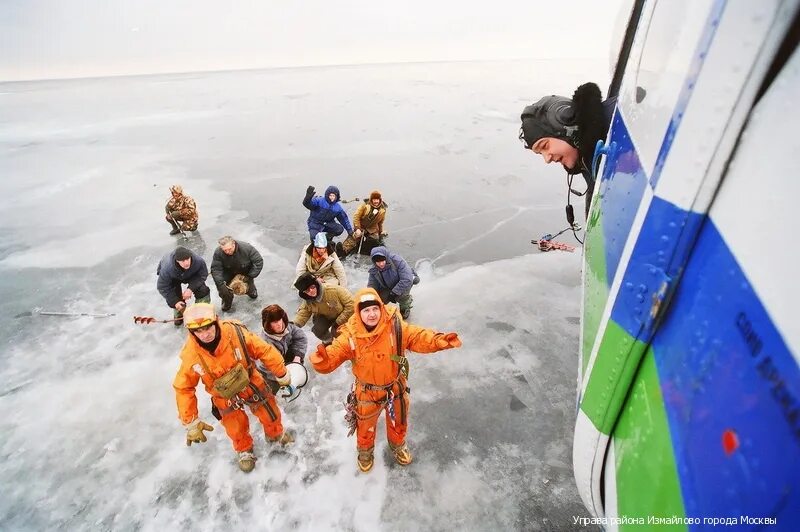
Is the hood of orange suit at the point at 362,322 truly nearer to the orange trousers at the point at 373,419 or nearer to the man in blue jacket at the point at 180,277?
the orange trousers at the point at 373,419

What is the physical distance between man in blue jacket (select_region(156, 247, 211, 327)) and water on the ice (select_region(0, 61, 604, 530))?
0.58 metres

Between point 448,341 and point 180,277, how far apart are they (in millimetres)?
3950

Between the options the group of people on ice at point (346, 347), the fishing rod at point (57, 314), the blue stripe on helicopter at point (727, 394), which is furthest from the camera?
the fishing rod at point (57, 314)

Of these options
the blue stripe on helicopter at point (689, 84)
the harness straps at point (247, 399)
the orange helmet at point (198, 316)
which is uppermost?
the blue stripe on helicopter at point (689, 84)

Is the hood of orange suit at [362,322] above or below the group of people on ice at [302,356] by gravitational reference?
above

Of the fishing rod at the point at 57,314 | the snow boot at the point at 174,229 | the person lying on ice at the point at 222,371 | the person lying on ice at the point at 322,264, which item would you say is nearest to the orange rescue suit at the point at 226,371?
the person lying on ice at the point at 222,371

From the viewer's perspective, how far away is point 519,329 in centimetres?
527

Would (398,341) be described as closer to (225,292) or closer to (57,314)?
(225,292)

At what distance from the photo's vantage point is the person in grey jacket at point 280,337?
3.47m

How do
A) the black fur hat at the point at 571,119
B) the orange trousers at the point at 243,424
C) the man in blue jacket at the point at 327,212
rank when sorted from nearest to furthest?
the black fur hat at the point at 571,119 < the orange trousers at the point at 243,424 < the man in blue jacket at the point at 327,212

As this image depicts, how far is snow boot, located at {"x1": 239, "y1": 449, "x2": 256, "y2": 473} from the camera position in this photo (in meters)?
3.49

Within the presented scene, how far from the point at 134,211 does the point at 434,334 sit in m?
9.81

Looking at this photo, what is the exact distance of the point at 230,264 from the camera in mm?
5562

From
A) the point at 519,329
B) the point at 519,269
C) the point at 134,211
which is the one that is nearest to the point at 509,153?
the point at 519,269
